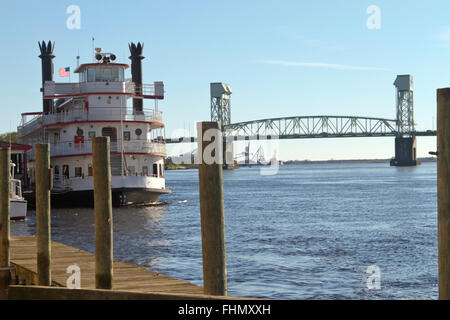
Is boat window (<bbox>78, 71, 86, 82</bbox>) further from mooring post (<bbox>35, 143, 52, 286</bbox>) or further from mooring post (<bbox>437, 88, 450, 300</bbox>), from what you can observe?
mooring post (<bbox>437, 88, 450, 300</bbox>)

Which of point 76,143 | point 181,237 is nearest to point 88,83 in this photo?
point 76,143

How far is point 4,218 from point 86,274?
289cm

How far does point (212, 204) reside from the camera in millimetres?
7289

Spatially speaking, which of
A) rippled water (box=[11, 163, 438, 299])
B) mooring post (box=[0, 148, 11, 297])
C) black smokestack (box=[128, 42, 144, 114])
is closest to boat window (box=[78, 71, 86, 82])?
black smokestack (box=[128, 42, 144, 114])

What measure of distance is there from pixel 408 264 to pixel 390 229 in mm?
9433

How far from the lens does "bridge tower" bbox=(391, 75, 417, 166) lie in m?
164

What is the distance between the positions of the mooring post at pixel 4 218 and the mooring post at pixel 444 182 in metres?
9.06

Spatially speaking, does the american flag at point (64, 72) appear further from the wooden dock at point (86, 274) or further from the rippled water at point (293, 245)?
the wooden dock at point (86, 274)

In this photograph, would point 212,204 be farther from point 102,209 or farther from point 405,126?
point 405,126

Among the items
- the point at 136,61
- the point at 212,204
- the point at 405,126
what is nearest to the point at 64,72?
the point at 136,61

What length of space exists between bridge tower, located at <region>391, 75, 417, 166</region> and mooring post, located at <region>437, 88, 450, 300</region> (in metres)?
162

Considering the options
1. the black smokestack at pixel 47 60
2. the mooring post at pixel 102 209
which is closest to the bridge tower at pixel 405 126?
the black smokestack at pixel 47 60

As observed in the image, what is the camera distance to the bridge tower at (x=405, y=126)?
16425 centimetres
